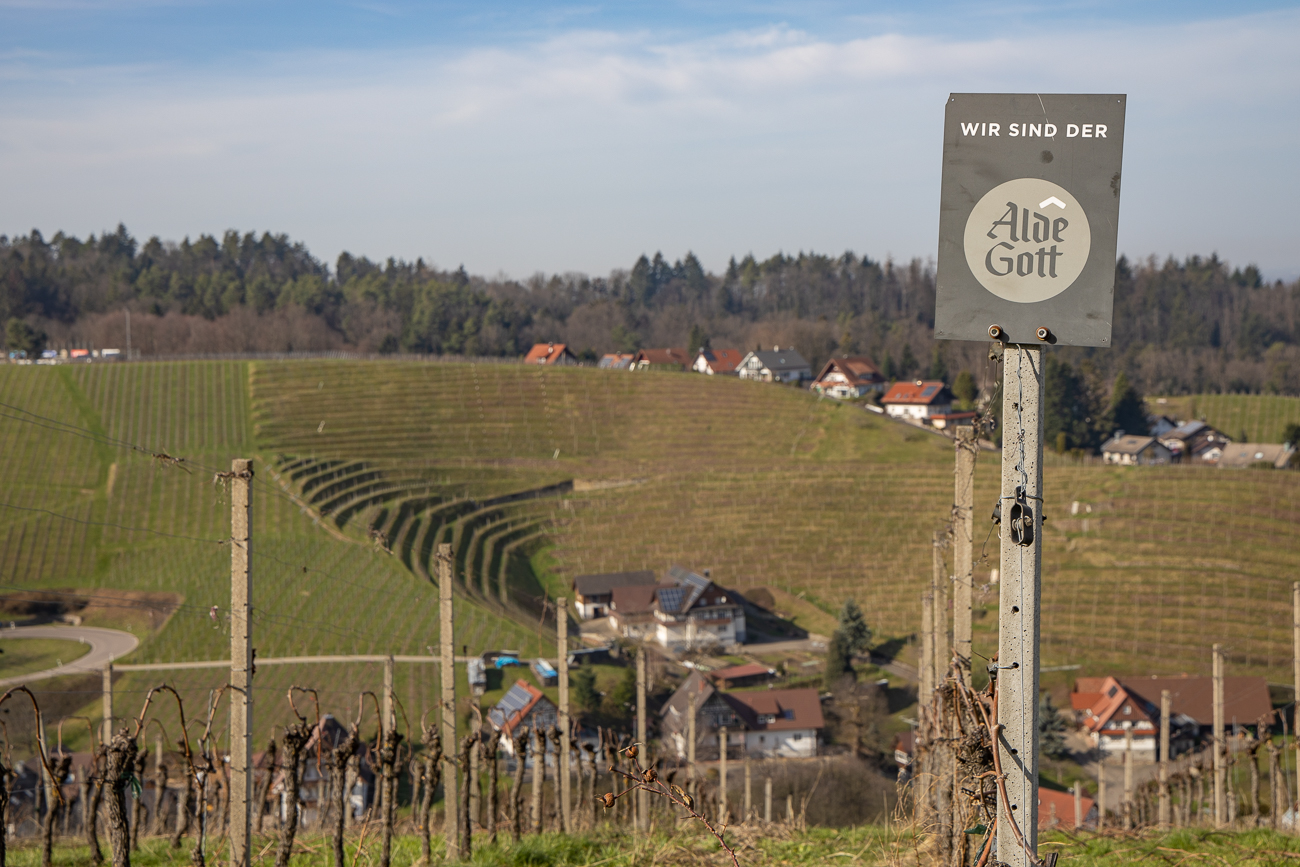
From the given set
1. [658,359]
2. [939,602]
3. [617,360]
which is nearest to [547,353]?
[617,360]

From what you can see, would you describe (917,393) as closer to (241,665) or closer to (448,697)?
(448,697)

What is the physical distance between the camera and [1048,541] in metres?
43.4

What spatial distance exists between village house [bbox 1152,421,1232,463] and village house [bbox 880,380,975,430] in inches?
592

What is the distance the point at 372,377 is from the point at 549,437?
1416cm

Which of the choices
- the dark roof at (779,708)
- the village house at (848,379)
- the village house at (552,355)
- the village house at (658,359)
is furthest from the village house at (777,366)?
the dark roof at (779,708)

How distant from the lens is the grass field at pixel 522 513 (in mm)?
34406

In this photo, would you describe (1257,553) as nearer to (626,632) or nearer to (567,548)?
(626,632)

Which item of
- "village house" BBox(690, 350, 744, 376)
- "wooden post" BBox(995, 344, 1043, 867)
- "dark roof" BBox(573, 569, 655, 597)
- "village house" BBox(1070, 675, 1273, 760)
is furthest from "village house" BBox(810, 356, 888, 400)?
"wooden post" BBox(995, 344, 1043, 867)

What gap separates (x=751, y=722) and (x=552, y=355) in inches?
2484

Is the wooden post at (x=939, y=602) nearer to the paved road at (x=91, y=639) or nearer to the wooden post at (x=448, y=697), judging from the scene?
the wooden post at (x=448, y=697)

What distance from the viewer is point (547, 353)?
3519 inches

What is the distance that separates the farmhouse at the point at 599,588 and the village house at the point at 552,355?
48.6 meters

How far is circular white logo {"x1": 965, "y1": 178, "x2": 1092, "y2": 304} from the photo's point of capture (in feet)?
9.80

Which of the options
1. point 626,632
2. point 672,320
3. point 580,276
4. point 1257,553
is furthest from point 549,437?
point 580,276
